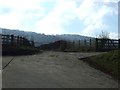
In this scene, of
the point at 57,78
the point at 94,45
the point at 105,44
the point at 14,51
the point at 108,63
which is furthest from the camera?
the point at 94,45

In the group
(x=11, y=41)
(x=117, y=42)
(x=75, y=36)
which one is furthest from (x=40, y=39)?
(x=11, y=41)

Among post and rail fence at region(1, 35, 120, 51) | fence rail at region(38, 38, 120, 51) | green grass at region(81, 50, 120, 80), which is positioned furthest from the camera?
fence rail at region(38, 38, 120, 51)

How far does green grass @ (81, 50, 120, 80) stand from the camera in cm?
1970

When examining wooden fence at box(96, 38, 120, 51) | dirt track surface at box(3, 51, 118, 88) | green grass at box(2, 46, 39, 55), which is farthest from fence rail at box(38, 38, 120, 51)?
dirt track surface at box(3, 51, 118, 88)

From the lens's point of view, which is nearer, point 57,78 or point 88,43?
point 57,78

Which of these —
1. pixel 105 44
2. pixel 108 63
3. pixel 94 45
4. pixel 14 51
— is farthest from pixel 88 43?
pixel 108 63

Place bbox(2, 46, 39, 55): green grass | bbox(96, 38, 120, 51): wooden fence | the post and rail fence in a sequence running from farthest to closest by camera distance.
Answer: bbox(96, 38, 120, 51): wooden fence, the post and rail fence, bbox(2, 46, 39, 55): green grass

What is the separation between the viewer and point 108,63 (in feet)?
72.7

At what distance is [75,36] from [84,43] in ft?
98.3

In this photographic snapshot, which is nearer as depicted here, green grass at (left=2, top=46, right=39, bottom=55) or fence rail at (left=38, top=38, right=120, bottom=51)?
green grass at (left=2, top=46, right=39, bottom=55)

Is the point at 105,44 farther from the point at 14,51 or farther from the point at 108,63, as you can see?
the point at 108,63

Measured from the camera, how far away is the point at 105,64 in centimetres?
2200

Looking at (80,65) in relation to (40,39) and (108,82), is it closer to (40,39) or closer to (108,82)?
(108,82)

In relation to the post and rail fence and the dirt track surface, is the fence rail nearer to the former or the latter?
the post and rail fence
